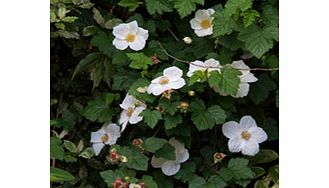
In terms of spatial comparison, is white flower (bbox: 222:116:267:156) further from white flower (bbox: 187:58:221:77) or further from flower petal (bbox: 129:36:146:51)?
flower petal (bbox: 129:36:146:51)

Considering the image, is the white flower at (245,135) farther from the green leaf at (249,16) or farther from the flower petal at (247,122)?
the green leaf at (249,16)

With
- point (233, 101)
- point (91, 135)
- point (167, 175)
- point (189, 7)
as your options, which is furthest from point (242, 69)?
point (91, 135)

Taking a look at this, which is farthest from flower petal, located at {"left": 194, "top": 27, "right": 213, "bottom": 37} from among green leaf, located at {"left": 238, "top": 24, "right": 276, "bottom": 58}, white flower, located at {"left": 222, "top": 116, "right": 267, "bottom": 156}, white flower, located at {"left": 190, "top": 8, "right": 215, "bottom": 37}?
white flower, located at {"left": 222, "top": 116, "right": 267, "bottom": 156}

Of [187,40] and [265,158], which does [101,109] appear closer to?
[187,40]

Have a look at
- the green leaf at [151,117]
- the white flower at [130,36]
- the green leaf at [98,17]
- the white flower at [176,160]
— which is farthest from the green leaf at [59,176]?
the green leaf at [98,17]

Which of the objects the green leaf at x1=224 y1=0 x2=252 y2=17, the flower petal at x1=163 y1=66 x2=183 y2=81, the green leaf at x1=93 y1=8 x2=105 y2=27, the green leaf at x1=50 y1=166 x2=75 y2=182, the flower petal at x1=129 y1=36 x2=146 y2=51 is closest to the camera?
the green leaf at x1=50 y1=166 x2=75 y2=182

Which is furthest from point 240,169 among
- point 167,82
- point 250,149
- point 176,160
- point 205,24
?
point 205,24

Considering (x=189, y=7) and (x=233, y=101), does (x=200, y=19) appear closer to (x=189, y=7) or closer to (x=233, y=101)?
(x=189, y=7)
